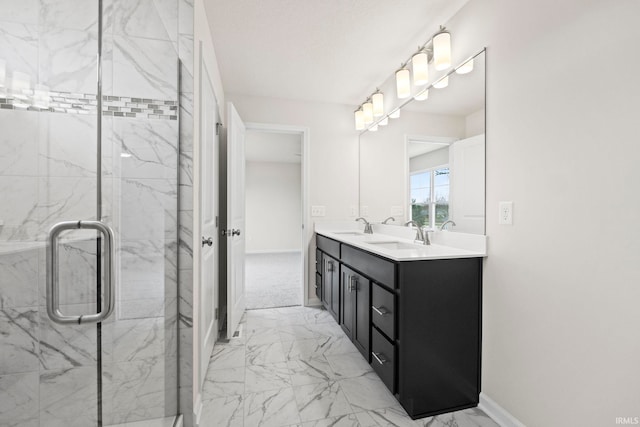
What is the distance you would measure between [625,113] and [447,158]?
986 mm

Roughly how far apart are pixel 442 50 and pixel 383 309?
65.1 inches

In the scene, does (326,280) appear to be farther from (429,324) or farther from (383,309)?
(429,324)

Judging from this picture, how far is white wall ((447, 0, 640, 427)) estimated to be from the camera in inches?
38.9

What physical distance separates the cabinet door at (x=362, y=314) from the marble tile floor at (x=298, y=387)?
0.18 metres

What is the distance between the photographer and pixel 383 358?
163 centimetres

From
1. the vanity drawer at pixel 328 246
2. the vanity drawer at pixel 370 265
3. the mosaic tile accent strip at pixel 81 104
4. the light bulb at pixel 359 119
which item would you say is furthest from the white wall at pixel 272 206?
the mosaic tile accent strip at pixel 81 104

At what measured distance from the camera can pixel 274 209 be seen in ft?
23.9

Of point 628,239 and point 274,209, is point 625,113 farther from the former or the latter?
point 274,209

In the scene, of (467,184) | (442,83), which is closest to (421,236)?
(467,184)

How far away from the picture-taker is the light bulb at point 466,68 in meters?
1.70

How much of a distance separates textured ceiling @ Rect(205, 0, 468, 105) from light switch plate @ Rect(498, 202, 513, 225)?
1.25 m

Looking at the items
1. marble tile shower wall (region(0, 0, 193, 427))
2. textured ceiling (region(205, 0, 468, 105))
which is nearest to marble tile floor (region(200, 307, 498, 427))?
marble tile shower wall (region(0, 0, 193, 427))

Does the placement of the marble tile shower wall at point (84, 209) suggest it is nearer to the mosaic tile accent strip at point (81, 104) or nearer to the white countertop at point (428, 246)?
the mosaic tile accent strip at point (81, 104)

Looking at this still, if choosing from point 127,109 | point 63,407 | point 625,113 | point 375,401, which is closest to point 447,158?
point 625,113
